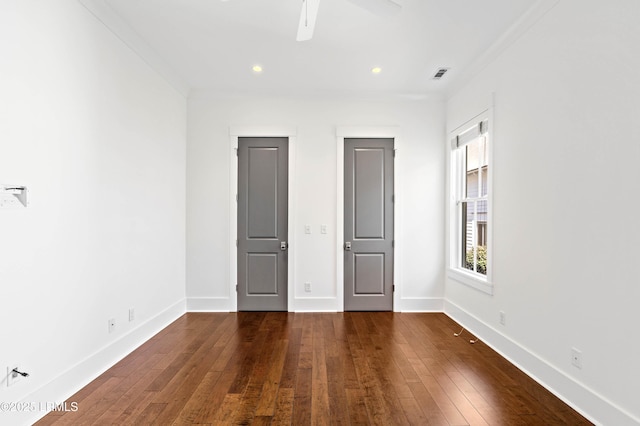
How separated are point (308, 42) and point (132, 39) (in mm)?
1631

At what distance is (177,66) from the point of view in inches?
154

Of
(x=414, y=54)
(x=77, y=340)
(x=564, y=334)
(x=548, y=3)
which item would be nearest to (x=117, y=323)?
(x=77, y=340)

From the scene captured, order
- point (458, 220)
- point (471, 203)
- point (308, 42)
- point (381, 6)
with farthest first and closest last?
point (458, 220), point (471, 203), point (308, 42), point (381, 6)

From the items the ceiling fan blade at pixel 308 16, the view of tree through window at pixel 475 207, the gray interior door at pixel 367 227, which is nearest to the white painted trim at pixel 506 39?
the view of tree through window at pixel 475 207

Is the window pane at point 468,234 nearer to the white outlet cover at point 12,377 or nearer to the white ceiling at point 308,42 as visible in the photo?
the white ceiling at point 308,42

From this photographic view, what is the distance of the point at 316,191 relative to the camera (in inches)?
184

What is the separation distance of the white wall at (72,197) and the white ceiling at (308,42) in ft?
1.16

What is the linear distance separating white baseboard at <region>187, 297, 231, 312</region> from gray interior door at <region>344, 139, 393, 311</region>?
163cm

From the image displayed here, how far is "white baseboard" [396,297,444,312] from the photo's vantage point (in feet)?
15.4

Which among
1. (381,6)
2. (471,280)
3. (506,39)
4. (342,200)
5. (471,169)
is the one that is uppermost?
(506,39)

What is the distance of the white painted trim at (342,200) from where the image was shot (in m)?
4.67

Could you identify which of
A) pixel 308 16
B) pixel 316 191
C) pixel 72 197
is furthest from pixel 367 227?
pixel 72 197

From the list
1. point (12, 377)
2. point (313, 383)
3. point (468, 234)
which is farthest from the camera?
point (468, 234)

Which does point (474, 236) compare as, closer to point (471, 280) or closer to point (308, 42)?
point (471, 280)
